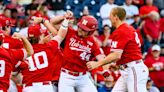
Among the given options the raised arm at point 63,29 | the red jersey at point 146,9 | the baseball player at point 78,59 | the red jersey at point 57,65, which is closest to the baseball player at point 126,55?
the baseball player at point 78,59

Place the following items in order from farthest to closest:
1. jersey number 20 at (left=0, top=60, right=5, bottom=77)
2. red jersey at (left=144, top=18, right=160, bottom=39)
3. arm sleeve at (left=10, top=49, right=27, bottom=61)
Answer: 1. red jersey at (left=144, top=18, right=160, bottom=39)
2. arm sleeve at (left=10, top=49, right=27, bottom=61)
3. jersey number 20 at (left=0, top=60, right=5, bottom=77)

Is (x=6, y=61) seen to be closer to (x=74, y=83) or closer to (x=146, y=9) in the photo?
(x=74, y=83)

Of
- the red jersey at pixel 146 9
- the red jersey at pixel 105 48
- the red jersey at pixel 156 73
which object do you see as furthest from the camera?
the red jersey at pixel 146 9

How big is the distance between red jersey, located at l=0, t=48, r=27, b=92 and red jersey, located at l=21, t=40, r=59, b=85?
74 centimetres

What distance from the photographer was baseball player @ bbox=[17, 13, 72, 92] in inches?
351

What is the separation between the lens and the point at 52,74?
9617mm

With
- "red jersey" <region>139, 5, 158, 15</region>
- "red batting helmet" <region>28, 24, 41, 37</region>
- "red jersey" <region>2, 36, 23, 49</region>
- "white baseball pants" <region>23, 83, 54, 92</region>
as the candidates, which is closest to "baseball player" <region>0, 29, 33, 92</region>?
"red batting helmet" <region>28, 24, 41, 37</region>

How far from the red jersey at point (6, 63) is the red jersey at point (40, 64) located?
743 mm

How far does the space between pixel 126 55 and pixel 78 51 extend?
0.80 m

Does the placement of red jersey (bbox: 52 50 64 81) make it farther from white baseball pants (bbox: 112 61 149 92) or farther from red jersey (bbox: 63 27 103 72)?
white baseball pants (bbox: 112 61 149 92)

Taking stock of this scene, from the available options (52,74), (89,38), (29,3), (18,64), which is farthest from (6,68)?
(29,3)

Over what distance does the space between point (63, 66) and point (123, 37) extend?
1171mm

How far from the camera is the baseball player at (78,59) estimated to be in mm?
9844

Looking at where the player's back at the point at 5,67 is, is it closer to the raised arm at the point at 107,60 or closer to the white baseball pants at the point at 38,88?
the white baseball pants at the point at 38,88
